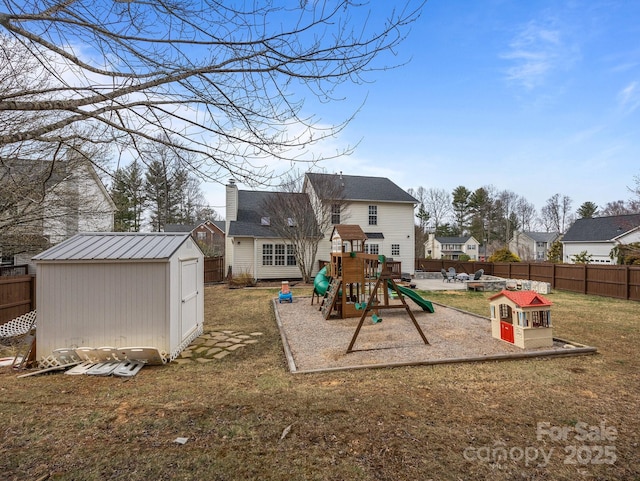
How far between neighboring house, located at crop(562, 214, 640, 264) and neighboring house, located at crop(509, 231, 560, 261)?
17.8 metres

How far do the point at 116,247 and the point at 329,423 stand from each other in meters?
5.02

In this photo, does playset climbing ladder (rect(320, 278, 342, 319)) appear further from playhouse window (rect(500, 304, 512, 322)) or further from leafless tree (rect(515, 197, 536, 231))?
leafless tree (rect(515, 197, 536, 231))

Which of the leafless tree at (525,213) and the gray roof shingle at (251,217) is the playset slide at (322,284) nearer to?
the gray roof shingle at (251,217)

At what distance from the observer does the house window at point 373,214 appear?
69.2 ft

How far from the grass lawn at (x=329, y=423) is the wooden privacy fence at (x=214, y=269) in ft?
45.5

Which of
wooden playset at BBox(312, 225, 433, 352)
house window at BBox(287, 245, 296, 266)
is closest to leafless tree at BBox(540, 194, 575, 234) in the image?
house window at BBox(287, 245, 296, 266)

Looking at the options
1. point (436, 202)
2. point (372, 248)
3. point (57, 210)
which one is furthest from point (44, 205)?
point (436, 202)

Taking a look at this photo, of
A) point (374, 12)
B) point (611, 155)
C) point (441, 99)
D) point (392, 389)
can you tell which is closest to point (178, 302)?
point (392, 389)

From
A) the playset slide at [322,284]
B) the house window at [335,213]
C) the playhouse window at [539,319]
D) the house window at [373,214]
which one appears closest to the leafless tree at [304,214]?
the house window at [335,213]

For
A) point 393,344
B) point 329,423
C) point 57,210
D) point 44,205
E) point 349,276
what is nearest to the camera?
point 329,423

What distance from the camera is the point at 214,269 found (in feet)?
63.3

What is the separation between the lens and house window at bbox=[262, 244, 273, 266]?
19.1 m

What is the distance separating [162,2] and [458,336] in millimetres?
7592

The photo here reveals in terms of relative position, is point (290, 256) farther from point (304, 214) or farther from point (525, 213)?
point (525, 213)
